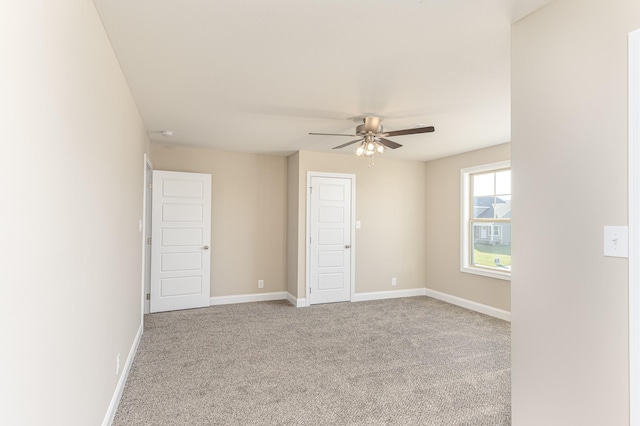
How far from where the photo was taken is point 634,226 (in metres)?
1.42

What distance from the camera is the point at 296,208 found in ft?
17.7

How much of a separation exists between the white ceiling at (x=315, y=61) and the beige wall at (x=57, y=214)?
385 mm

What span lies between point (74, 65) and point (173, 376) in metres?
2.49

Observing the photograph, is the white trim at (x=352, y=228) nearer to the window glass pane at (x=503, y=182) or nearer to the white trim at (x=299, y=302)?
the white trim at (x=299, y=302)

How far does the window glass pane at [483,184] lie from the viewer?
5059 mm

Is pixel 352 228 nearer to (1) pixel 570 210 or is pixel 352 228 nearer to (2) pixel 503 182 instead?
(2) pixel 503 182

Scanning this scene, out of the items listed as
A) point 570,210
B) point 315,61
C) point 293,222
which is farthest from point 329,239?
point 570,210

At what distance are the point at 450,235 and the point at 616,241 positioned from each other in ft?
14.1

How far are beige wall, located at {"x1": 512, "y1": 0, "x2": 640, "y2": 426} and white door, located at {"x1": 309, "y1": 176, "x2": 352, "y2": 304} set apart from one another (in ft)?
12.2

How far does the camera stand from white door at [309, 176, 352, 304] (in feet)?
17.9

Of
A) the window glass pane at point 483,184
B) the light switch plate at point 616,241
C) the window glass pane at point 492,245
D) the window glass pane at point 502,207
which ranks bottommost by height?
the window glass pane at point 492,245

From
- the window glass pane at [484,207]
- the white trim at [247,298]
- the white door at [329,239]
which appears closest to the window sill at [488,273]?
the window glass pane at [484,207]

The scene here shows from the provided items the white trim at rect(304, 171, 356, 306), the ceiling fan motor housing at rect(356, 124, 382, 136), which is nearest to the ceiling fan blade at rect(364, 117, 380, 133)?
the ceiling fan motor housing at rect(356, 124, 382, 136)

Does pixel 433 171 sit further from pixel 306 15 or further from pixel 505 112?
pixel 306 15
